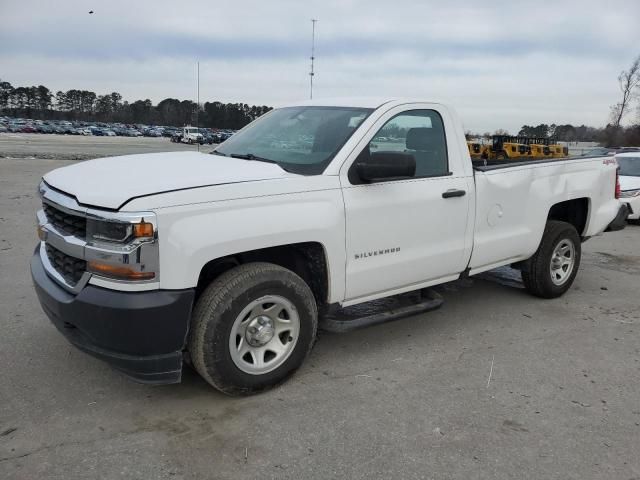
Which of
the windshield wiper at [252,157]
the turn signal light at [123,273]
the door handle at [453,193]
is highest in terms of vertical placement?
the windshield wiper at [252,157]

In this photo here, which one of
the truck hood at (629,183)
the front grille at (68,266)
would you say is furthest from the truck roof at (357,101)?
the truck hood at (629,183)

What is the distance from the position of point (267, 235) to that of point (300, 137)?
1186 millimetres

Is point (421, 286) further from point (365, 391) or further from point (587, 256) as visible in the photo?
point (587, 256)

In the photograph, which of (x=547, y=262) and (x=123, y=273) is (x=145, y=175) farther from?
(x=547, y=262)

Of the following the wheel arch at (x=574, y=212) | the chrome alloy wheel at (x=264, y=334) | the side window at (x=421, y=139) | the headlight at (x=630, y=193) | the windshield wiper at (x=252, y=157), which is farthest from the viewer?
the headlight at (x=630, y=193)

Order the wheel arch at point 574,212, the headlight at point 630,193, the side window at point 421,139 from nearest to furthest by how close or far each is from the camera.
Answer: the side window at point 421,139 → the wheel arch at point 574,212 → the headlight at point 630,193

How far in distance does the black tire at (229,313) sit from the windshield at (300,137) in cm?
75

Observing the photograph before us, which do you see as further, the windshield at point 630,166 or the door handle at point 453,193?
the windshield at point 630,166

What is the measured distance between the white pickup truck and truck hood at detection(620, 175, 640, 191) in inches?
292

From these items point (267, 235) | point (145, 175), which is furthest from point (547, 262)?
point (145, 175)

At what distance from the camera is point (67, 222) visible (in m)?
3.24

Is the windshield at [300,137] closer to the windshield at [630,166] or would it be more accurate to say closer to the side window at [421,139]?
the side window at [421,139]

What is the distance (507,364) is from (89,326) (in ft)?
9.49

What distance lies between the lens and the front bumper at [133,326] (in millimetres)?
2926
